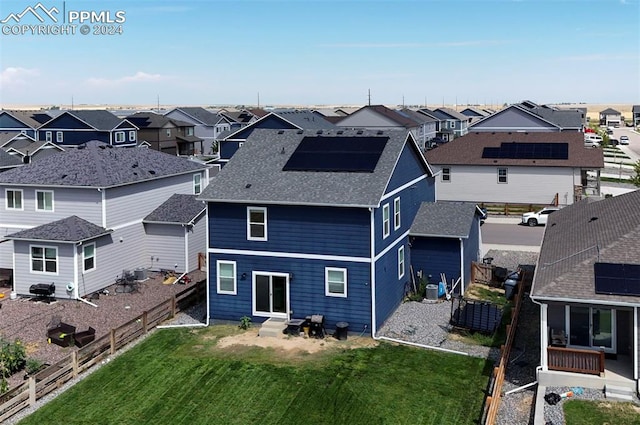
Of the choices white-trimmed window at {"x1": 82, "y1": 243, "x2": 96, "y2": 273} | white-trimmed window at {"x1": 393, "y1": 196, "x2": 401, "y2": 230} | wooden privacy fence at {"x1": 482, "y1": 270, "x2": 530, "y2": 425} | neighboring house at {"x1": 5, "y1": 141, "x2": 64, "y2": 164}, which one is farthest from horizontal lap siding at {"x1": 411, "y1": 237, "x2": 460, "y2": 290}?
neighboring house at {"x1": 5, "y1": 141, "x2": 64, "y2": 164}

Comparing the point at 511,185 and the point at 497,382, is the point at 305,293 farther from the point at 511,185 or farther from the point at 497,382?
the point at 511,185

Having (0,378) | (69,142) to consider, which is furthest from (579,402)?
(69,142)

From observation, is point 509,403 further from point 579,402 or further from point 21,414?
point 21,414

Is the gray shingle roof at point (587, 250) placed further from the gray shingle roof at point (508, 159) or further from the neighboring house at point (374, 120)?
the neighboring house at point (374, 120)

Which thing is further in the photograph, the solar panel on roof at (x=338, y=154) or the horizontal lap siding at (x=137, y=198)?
the horizontal lap siding at (x=137, y=198)

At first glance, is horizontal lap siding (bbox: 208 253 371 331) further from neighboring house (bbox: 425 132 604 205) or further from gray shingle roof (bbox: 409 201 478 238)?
neighboring house (bbox: 425 132 604 205)

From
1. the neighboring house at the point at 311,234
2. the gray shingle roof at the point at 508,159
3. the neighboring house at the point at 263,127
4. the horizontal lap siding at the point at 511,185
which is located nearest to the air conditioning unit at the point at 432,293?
the neighboring house at the point at 311,234

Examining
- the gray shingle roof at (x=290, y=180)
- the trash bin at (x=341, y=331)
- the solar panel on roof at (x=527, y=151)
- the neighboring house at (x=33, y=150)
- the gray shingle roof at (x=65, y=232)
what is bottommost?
the trash bin at (x=341, y=331)
